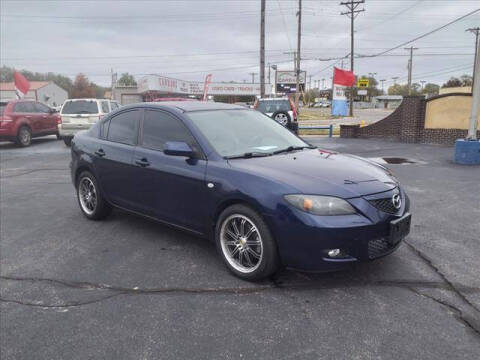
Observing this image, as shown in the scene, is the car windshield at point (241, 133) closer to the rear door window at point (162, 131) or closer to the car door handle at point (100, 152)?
the rear door window at point (162, 131)

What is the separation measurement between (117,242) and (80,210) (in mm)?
1813

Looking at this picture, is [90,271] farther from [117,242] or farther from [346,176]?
[346,176]

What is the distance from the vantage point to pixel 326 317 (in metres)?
3.07

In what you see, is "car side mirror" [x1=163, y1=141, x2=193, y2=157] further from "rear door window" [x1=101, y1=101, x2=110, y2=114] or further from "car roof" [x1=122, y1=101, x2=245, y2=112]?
"rear door window" [x1=101, y1=101, x2=110, y2=114]

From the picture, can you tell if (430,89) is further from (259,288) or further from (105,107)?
(259,288)

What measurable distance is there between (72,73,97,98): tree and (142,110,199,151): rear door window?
101343 mm

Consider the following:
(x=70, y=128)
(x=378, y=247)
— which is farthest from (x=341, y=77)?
(x=378, y=247)

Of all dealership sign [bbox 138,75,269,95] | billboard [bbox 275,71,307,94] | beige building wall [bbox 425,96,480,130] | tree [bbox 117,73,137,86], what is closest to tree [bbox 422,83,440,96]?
dealership sign [bbox 138,75,269,95]

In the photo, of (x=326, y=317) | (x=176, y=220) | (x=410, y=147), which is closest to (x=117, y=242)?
(x=176, y=220)

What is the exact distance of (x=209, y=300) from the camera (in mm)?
3377

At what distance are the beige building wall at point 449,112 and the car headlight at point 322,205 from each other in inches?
516

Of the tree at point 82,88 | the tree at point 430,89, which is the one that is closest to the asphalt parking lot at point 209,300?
the tree at point 82,88

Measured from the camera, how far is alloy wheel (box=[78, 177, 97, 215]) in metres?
5.62

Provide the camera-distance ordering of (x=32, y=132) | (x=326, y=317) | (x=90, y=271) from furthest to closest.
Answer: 1. (x=32, y=132)
2. (x=90, y=271)
3. (x=326, y=317)
